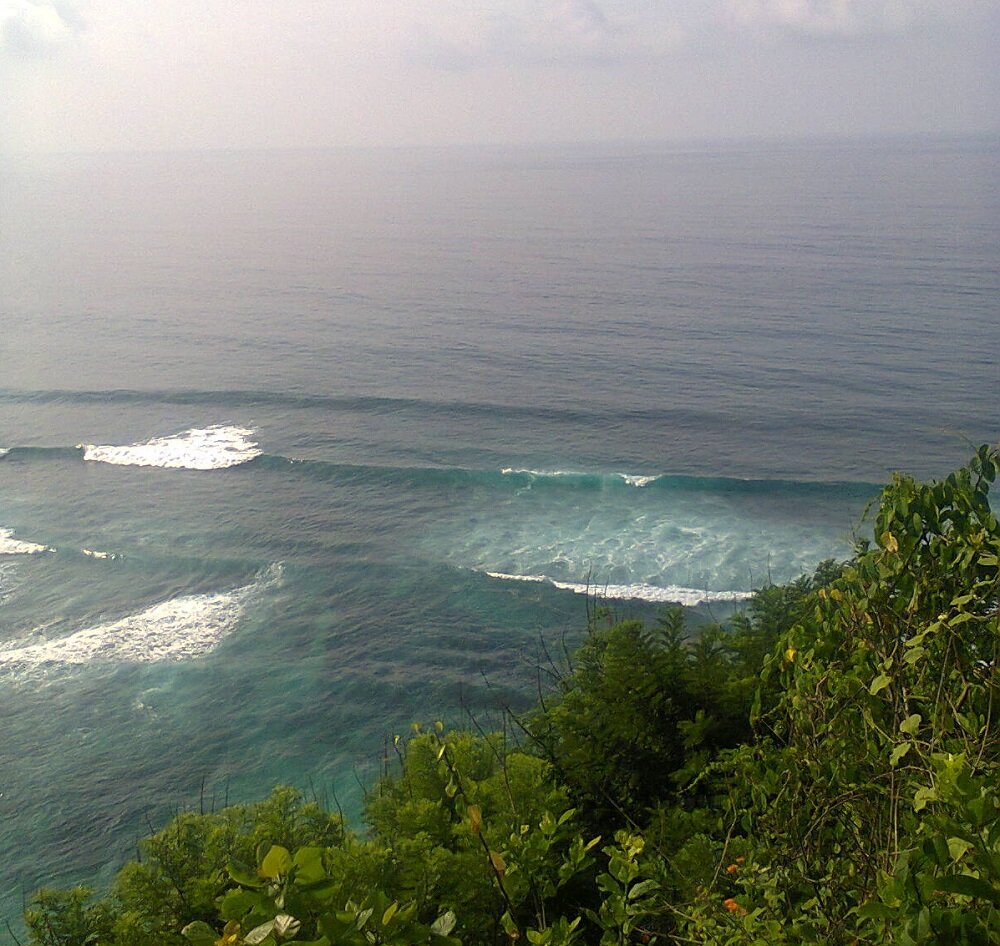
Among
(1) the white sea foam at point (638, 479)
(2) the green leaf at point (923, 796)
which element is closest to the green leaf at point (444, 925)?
(2) the green leaf at point (923, 796)

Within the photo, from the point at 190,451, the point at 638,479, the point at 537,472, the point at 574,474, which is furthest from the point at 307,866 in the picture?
the point at 190,451

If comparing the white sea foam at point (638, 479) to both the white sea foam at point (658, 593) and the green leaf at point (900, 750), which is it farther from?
the green leaf at point (900, 750)

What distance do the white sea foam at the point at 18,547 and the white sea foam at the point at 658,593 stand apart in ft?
56.9

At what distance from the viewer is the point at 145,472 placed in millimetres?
41438

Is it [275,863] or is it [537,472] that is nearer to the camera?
[275,863]

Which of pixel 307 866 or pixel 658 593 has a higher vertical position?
pixel 307 866

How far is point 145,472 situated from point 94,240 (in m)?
76.6

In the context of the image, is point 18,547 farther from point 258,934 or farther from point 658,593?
point 258,934

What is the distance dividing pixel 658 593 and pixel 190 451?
2309cm

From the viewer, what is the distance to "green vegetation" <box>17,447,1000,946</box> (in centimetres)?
348

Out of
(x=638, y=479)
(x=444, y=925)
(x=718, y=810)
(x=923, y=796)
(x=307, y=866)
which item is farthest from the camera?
(x=638, y=479)

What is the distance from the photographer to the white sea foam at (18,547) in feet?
113

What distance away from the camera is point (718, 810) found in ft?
37.4

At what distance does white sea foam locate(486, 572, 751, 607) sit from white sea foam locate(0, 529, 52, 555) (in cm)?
1735
